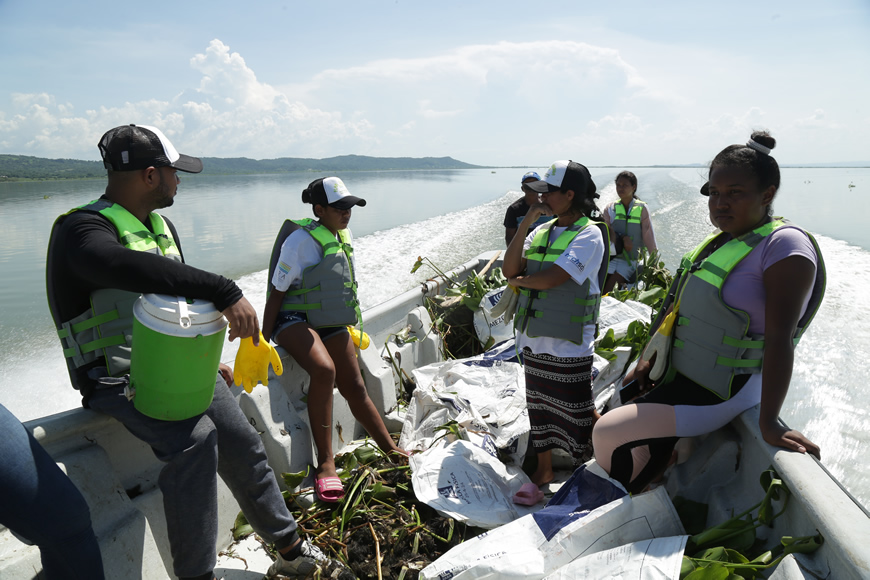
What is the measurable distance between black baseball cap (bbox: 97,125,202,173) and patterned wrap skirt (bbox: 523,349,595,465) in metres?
1.90

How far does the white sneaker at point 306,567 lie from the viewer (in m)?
2.09

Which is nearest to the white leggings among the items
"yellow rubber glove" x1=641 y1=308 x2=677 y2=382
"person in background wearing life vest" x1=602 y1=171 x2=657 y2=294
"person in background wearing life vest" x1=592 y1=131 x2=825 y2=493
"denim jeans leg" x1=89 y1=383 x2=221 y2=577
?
"person in background wearing life vest" x1=592 y1=131 x2=825 y2=493

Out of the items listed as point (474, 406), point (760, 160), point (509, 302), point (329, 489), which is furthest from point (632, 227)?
point (329, 489)

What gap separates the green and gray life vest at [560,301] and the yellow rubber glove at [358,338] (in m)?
0.99

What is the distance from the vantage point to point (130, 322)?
1.85 m

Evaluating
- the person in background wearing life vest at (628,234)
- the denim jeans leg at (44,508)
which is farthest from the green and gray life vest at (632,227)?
the denim jeans leg at (44,508)

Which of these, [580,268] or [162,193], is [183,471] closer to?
[162,193]

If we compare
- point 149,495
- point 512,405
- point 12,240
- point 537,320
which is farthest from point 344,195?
point 12,240

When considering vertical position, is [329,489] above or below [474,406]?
below

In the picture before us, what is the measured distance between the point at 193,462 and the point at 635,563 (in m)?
1.41

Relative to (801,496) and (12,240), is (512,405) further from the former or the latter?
(12,240)

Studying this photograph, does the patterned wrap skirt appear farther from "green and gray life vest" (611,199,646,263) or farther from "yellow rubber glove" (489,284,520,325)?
"green and gray life vest" (611,199,646,263)

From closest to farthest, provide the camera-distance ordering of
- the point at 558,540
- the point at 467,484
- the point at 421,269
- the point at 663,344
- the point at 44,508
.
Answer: the point at 44,508 < the point at 558,540 < the point at 663,344 < the point at 467,484 < the point at 421,269

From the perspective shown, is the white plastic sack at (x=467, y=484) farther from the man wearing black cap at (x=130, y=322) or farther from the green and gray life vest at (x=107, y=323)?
the green and gray life vest at (x=107, y=323)
